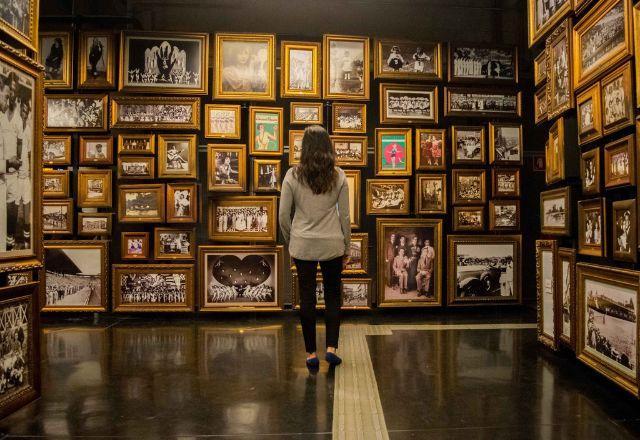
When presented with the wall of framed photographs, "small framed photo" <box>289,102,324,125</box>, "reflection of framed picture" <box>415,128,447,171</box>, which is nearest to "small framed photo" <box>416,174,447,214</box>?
"reflection of framed picture" <box>415,128,447,171</box>

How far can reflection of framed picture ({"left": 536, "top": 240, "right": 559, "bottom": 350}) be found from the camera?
3424 mm

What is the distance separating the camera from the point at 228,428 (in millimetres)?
2201

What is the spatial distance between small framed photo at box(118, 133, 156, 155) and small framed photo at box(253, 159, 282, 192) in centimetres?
108

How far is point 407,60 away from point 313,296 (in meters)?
3.11

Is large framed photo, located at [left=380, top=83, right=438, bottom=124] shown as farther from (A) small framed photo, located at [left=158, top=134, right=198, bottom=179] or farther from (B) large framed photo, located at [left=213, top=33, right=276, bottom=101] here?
(A) small framed photo, located at [left=158, top=134, right=198, bottom=179]

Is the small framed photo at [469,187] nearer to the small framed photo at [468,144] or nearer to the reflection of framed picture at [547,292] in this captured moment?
the small framed photo at [468,144]

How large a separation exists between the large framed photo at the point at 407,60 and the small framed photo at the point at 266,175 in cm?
145

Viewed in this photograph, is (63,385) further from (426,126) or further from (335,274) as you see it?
(426,126)

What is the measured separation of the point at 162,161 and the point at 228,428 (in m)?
3.33

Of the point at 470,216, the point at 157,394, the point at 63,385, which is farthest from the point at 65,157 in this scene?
the point at 470,216

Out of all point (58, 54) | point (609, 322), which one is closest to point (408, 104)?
point (609, 322)

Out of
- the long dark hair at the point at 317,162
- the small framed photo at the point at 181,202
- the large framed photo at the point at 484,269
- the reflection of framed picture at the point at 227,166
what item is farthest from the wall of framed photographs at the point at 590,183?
the small framed photo at the point at 181,202

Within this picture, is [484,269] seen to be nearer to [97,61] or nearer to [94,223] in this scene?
[94,223]

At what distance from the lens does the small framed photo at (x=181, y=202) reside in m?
4.88
